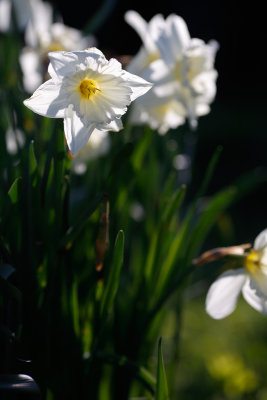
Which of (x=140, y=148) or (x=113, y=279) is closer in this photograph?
(x=113, y=279)


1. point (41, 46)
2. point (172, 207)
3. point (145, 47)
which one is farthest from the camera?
point (41, 46)

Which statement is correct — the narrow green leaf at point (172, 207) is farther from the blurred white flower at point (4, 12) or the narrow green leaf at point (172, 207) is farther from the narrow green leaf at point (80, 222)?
the blurred white flower at point (4, 12)

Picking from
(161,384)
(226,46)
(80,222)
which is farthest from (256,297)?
(226,46)

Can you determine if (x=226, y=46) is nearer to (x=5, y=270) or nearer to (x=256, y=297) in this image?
(x=256, y=297)

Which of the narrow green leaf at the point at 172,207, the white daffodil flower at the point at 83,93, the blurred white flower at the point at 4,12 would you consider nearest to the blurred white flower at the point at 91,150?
the narrow green leaf at the point at 172,207

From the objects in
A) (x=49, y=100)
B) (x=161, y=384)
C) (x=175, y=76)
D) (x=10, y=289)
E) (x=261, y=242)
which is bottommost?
(x=161, y=384)

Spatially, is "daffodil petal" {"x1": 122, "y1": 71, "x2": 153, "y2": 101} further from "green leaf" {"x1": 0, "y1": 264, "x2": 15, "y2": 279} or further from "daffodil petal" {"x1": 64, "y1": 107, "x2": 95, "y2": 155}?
"green leaf" {"x1": 0, "y1": 264, "x2": 15, "y2": 279}

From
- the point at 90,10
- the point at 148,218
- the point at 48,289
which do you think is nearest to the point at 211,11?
the point at 90,10

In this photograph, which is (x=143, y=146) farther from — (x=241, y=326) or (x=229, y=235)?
(x=241, y=326)
